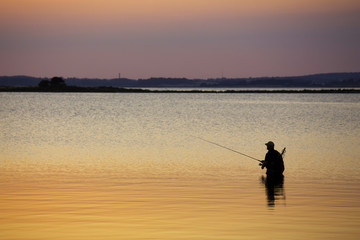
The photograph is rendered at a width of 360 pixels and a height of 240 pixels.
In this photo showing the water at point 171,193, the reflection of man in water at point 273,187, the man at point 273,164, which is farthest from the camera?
the man at point 273,164

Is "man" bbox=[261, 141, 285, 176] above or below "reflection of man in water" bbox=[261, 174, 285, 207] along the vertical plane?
above

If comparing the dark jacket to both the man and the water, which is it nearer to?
the man

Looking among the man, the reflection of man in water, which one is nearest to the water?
the reflection of man in water

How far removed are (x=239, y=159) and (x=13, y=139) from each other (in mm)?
15194

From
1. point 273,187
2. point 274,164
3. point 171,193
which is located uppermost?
point 274,164

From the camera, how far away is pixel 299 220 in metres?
11.7

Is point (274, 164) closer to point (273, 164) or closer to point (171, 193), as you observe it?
point (273, 164)

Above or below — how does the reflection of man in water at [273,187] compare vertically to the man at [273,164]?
below

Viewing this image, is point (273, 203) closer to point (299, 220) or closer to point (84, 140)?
point (299, 220)

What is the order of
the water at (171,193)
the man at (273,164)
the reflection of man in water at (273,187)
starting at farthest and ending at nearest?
1. the man at (273,164)
2. the reflection of man in water at (273,187)
3. the water at (171,193)

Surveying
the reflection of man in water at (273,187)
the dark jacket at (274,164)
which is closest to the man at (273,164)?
the dark jacket at (274,164)

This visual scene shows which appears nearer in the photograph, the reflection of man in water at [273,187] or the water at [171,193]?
the water at [171,193]

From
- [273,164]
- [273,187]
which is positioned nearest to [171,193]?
[273,187]

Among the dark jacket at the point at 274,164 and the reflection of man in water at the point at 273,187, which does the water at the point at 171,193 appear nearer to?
the reflection of man in water at the point at 273,187
